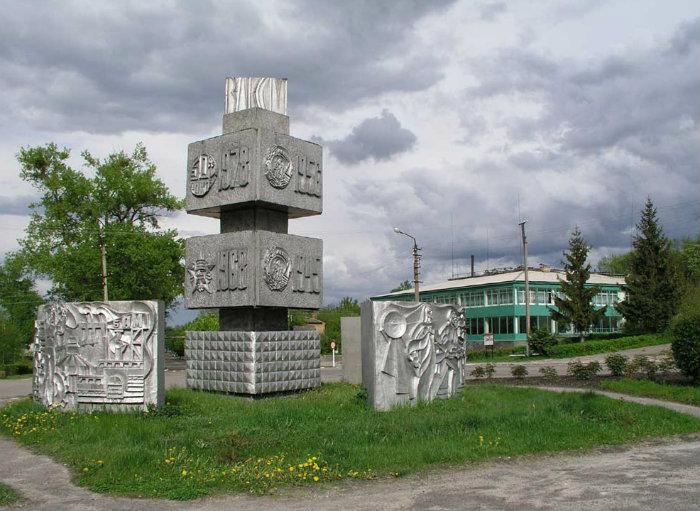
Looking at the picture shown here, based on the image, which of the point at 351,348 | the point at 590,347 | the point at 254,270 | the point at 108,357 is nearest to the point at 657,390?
the point at 351,348

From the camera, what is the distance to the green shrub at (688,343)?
54.8 feet

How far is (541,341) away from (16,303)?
4531 centimetres

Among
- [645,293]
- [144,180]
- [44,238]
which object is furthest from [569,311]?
[44,238]

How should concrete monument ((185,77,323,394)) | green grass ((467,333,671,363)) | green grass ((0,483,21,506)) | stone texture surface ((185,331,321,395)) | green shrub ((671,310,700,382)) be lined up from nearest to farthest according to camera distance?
green grass ((0,483,21,506)) < stone texture surface ((185,331,321,395)) < concrete monument ((185,77,323,394)) < green shrub ((671,310,700,382)) < green grass ((467,333,671,363))

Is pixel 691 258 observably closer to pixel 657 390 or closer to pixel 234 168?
pixel 657 390

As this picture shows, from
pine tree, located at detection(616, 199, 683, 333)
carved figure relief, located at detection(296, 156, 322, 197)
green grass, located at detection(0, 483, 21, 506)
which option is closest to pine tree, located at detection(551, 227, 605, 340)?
pine tree, located at detection(616, 199, 683, 333)

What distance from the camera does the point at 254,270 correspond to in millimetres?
14531

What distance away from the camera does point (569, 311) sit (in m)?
47.4

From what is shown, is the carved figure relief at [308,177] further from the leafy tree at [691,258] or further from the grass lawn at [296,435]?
the leafy tree at [691,258]

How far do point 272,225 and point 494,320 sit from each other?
43275 mm

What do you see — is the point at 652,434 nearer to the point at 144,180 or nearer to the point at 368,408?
the point at 368,408

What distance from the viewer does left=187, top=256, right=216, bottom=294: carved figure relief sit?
50.1 feet

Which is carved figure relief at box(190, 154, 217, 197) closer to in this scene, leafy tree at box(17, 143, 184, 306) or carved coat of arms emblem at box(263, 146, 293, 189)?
carved coat of arms emblem at box(263, 146, 293, 189)

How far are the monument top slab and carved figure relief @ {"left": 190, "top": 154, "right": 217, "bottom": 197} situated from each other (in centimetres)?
122
